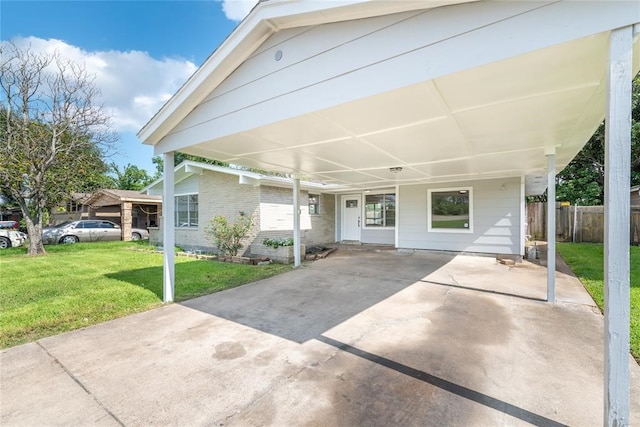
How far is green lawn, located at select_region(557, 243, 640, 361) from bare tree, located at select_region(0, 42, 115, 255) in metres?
16.6

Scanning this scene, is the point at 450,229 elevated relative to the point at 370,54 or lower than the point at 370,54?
lower

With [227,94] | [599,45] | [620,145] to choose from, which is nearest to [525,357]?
[620,145]

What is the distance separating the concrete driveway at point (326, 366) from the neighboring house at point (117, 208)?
576 inches

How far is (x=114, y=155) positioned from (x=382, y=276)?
14.4m

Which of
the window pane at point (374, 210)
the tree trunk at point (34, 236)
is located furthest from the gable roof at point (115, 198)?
the window pane at point (374, 210)

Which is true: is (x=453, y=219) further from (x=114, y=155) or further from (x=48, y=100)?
(x=48, y=100)

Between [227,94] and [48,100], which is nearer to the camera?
[227,94]

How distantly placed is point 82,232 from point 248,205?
11534mm

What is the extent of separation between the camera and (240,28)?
3.43 meters

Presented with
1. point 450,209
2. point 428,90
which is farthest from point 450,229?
point 428,90

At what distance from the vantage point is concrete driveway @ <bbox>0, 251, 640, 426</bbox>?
2.27 meters

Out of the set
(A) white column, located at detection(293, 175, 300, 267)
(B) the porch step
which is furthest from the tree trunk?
(B) the porch step

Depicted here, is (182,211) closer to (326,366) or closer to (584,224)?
(326,366)

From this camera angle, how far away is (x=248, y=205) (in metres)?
10.5
